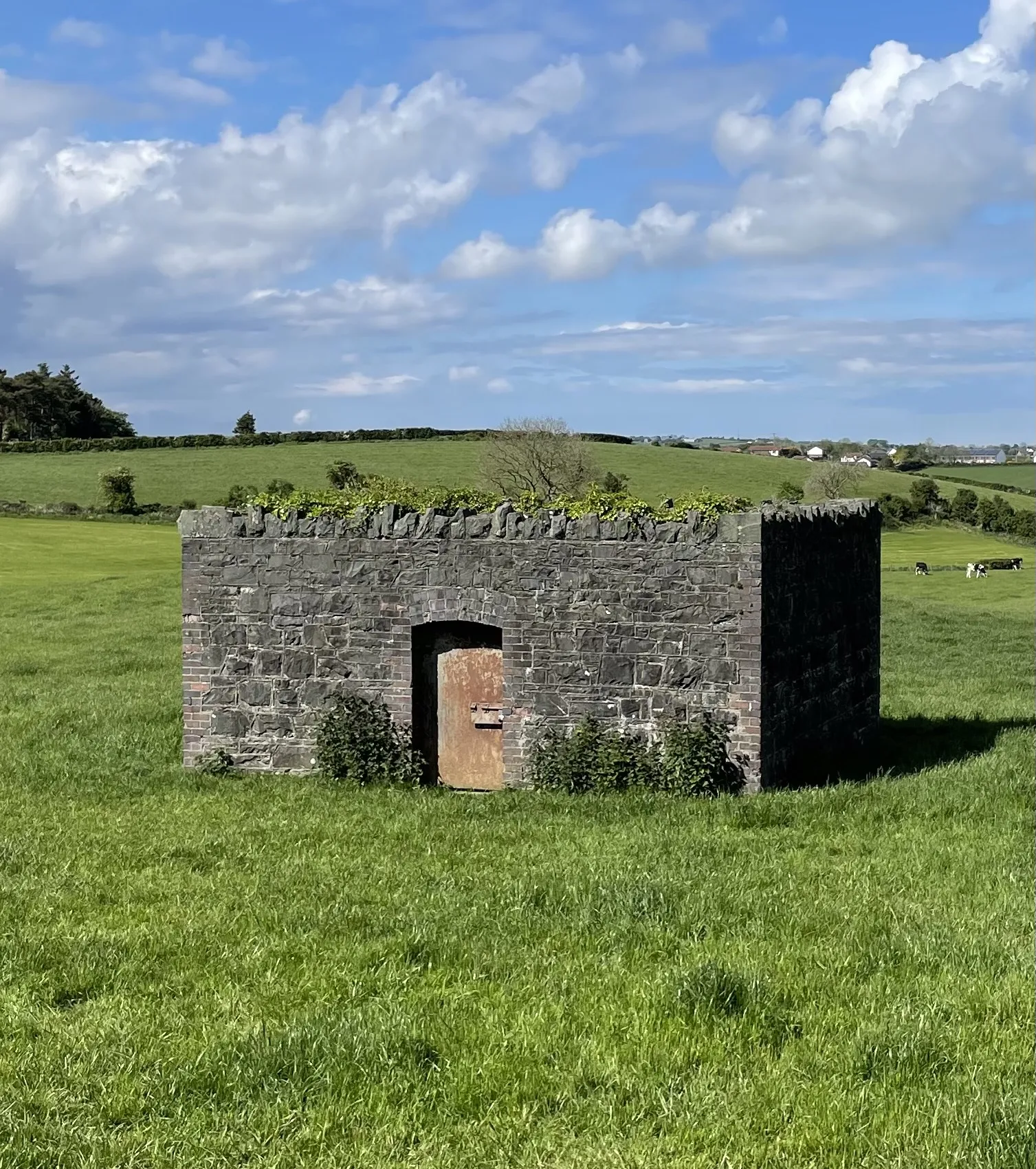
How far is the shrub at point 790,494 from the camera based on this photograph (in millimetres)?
16956

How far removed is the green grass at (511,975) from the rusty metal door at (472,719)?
2.96 feet

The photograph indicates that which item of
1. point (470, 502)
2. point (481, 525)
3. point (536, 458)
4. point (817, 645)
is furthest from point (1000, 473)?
point (481, 525)

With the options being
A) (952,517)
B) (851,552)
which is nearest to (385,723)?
(851,552)

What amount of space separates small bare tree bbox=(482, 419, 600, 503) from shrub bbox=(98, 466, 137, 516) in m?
20.0

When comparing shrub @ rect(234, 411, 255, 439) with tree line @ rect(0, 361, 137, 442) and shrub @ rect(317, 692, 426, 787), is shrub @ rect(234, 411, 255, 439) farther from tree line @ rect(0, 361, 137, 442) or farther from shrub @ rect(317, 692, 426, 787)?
shrub @ rect(317, 692, 426, 787)

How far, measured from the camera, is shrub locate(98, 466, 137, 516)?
6894cm

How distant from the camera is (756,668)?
12758mm

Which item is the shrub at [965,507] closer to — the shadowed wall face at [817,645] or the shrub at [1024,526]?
the shrub at [1024,526]

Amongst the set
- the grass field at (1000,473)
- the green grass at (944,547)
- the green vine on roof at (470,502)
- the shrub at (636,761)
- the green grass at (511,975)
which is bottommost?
the green grass at (511,975)

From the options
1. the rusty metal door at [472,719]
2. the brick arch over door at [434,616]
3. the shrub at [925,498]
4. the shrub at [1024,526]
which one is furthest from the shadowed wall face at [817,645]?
the shrub at [925,498]

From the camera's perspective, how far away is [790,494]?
4841cm

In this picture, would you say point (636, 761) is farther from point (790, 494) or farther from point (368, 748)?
point (790, 494)

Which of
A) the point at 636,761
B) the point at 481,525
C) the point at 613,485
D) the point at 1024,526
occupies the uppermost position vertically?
the point at 613,485

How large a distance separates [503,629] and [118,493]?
61.1 meters
